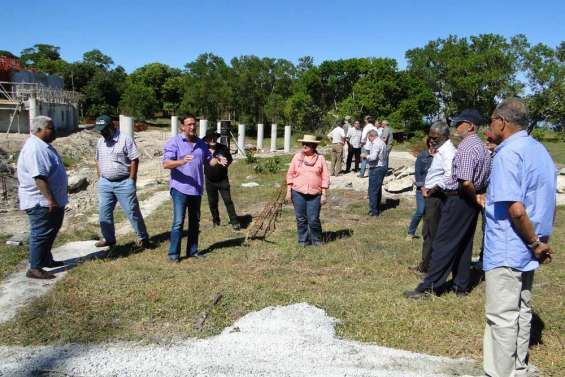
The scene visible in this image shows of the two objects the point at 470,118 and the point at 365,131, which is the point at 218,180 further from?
the point at 365,131

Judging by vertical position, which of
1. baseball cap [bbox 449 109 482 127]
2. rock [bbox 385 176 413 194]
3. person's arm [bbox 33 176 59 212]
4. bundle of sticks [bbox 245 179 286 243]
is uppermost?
baseball cap [bbox 449 109 482 127]

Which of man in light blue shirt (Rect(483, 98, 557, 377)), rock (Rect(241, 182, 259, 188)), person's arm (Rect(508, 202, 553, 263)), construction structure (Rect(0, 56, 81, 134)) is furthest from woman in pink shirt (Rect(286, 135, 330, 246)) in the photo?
construction structure (Rect(0, 56, 81, 134))

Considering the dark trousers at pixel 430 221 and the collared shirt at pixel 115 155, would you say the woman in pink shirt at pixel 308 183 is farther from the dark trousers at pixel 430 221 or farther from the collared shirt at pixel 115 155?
the collared shirt at pixel 115 155

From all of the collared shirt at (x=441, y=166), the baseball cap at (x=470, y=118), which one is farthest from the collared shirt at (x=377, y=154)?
the baseball cap at (x=470, y=118)

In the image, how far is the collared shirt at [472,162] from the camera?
15.0 ft

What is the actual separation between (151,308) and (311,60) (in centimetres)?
5416

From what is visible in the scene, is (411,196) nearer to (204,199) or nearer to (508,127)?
(204,199)

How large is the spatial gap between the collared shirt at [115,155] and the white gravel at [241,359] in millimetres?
3018

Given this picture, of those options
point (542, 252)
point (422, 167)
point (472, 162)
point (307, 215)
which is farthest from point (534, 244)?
point (307, 215)

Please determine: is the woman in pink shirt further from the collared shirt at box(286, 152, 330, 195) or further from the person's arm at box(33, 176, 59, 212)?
the person's arm at box(33, 176, 59, 212)

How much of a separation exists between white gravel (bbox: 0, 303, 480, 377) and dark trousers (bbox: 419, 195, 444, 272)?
220 cm

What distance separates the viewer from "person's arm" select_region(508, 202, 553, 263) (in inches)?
123

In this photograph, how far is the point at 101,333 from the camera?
421 cm

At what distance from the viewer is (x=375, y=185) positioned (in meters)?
9.78
